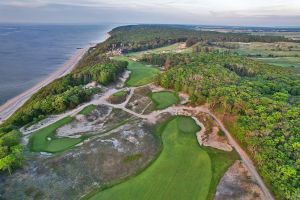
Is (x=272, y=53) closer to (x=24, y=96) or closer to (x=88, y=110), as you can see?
(x=88, y=110)

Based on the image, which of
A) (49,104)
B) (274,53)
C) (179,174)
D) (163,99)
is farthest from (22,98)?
(274,53)

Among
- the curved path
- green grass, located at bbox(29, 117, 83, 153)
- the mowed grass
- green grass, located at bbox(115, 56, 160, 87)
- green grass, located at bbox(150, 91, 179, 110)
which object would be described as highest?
green grass, located at bbox(115, 56, 160, 87)

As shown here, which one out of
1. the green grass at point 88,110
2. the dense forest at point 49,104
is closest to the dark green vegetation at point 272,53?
the dense forest at point 49,104

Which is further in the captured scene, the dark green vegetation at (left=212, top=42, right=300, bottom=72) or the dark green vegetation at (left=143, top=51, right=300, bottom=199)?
the dark green vegetation at (left=212, top=42, right=300, bottom=72)

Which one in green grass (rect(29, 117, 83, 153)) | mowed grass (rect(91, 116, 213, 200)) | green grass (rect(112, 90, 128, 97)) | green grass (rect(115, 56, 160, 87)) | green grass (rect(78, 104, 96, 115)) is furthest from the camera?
green grass (rect(115, 56, 160, 87))

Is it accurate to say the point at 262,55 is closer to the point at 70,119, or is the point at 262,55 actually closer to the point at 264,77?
the point at 264,77

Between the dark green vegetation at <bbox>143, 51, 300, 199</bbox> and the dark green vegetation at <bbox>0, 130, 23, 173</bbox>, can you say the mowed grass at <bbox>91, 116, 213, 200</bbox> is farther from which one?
the dark green vegetation at <bbox>0, 130, 23, 173</bbox>

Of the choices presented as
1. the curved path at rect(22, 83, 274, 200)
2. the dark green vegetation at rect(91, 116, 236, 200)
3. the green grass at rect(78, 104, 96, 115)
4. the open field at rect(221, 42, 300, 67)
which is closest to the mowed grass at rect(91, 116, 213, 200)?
the dark green vegetation at rect(91, 116, 236, 200)

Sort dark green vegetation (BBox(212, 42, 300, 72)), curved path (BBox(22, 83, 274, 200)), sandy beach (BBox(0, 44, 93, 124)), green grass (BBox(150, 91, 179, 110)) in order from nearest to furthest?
curved path (BBox(22, 83, 274, 200)) < green grass (BBox(150, 91, 179, 110)) < sandy beach (BBox(0, 44, 93, 124)) < dark green vegetation (BBox(212, 42, 300, 72))
